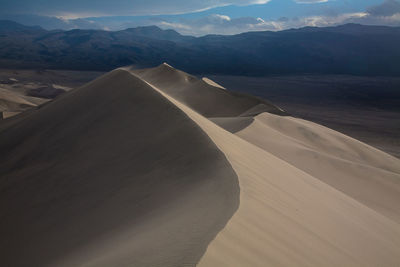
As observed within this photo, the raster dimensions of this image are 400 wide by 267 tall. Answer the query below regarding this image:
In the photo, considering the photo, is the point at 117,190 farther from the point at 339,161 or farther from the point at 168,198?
the point at 339,161

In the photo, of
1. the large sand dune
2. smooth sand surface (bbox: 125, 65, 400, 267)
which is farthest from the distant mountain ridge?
smooth sand surface (bbox: 125, 65, 400, 267)

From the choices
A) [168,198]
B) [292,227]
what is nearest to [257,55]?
[168,198]

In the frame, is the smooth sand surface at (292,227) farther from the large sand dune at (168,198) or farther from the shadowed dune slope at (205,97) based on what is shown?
the shadowed dune slope at (205,97)

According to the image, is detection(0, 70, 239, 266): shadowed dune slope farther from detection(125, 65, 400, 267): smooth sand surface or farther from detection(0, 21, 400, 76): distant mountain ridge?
detection(0, 21, 400, 76): distant mountain ridge

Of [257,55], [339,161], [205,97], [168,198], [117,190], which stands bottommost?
[205,97]

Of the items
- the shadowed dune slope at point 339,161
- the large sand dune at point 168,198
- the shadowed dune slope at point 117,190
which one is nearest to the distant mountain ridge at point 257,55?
the shadowed dune slope at point 339,161

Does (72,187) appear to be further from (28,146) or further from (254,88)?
(254,88)
